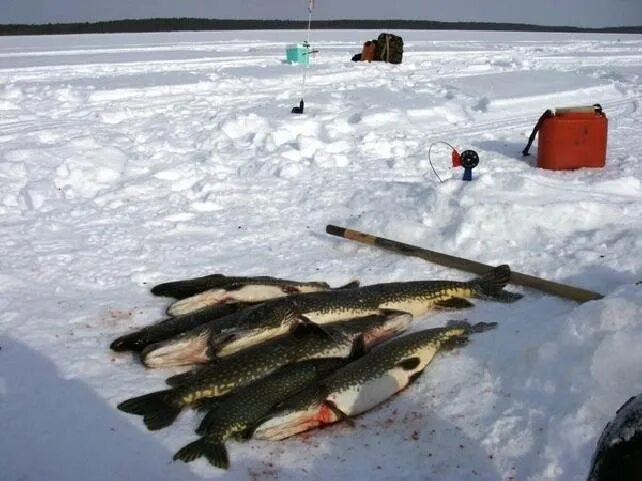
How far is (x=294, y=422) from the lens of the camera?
3164 mm

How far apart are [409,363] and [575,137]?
4768mm

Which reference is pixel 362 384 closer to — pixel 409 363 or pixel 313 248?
pixel 409 363

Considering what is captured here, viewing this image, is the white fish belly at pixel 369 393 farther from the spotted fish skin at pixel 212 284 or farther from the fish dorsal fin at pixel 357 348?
the spotted fish skin at pixel 212 284

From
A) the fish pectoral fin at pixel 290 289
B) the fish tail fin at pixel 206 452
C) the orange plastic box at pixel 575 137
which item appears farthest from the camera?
the orange plastic box at pixel 575 137

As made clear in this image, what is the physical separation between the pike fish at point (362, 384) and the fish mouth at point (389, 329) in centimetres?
12

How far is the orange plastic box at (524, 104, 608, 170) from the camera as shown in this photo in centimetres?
717

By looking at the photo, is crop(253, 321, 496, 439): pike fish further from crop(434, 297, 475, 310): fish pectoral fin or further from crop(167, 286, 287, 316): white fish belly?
crop(167, 286, 287, 316): white fish belly

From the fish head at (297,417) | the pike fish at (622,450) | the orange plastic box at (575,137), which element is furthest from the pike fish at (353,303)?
the orange plastic box at (575,137)

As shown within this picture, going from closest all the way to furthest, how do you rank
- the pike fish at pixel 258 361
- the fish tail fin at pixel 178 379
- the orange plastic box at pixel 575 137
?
the pike fish at pixel 258 361
the fish tail fin at pixel 178 379
the orange plastic box at pixel 575 137

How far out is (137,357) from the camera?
392 centimetres

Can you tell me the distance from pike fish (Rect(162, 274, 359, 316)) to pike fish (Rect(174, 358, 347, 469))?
883 millimetres

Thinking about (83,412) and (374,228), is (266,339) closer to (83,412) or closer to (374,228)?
(83,412)

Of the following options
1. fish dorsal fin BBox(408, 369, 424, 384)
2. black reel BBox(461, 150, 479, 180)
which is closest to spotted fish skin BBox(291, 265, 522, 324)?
fish dorsal fin BBox(408, 369, 424, 384)

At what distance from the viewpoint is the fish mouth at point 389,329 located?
3921 mm
